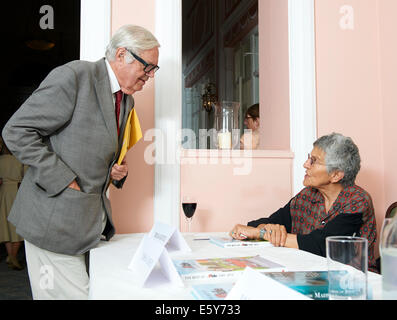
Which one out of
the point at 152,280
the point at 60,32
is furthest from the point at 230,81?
the point at 152,280

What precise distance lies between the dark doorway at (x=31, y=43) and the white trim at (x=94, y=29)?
260 millimetres

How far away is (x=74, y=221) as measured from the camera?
1434mm

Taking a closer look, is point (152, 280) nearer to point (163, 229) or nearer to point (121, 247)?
point (163, 229)

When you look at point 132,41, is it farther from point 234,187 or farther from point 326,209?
point 326,209

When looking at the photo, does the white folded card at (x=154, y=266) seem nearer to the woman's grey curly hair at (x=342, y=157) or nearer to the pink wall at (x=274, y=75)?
the woman's grey curly hair at (x=342, y=157)

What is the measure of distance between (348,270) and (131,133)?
127 centimetres

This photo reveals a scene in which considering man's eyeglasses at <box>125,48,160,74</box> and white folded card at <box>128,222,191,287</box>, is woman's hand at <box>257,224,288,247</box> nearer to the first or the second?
white folded card at <box>128,222,191,287</box>

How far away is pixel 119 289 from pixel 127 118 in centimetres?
98

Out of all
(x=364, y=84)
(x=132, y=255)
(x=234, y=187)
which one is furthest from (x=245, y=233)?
(x=364, y=84)

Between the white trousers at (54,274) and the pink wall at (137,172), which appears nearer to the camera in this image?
the white trousers at (54,274)

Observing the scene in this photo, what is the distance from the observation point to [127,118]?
1692mm

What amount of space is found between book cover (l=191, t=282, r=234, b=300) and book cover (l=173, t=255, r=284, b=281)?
3.1 inches

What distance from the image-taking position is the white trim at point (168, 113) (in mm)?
2080

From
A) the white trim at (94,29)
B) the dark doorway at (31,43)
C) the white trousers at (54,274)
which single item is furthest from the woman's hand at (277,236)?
the dark doorway at (31,43)
